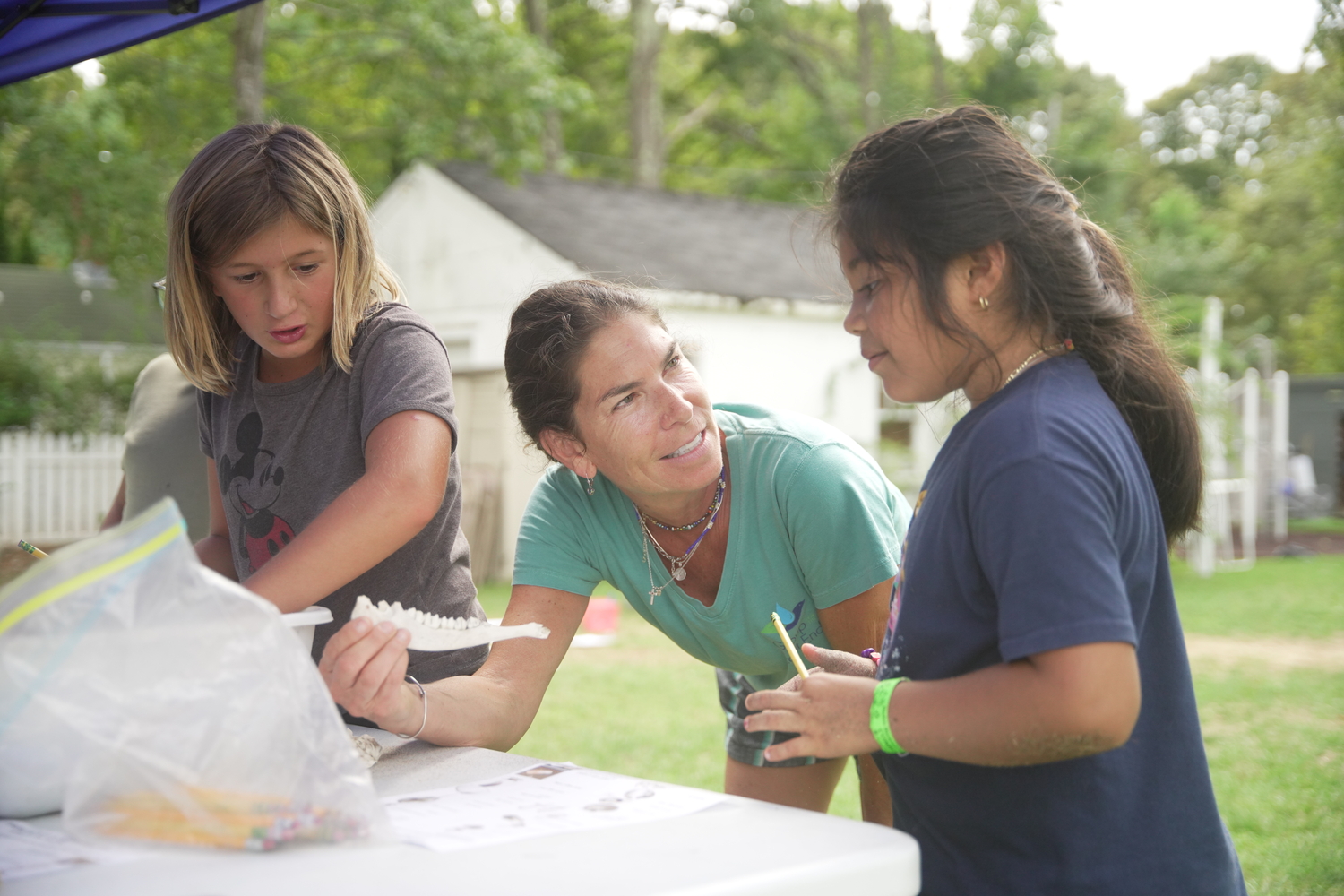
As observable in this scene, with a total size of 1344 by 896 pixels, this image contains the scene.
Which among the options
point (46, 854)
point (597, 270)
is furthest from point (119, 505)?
point (597, 270)

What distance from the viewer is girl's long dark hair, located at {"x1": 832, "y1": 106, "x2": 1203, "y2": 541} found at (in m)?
1.33

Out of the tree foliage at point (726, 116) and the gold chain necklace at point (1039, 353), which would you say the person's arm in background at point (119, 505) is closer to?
the tree foliage at point (726, 116)

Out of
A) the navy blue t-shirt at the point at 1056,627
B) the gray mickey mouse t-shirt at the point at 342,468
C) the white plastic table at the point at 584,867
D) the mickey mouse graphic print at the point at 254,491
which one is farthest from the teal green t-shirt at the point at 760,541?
the white plastic table at the point at 584,867

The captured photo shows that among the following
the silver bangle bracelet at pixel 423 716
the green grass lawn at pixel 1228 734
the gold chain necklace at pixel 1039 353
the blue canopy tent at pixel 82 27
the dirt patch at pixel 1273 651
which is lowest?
the dirt patch at pixel 1273 651

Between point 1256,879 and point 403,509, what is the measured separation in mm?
3115

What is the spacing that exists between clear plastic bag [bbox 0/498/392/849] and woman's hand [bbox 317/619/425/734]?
31cm

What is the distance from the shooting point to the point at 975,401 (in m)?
1.42

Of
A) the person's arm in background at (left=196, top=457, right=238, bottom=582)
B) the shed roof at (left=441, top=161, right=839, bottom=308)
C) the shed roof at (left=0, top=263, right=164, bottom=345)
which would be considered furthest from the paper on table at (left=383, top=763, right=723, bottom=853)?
the shed roof at (left=0, top=263, right=164, bottom=345)

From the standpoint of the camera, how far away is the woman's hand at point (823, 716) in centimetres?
126

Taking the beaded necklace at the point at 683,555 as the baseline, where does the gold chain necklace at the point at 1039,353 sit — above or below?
above

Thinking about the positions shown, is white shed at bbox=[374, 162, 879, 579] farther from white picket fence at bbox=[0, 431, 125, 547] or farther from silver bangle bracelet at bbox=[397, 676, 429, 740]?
silver bangle bracelet at bbox=[397, 676, 429, 740]

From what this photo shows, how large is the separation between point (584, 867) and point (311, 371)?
3.80 ft

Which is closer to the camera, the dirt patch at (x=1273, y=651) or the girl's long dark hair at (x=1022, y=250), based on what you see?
the girl's long dark hair at (x=1022, y=250)

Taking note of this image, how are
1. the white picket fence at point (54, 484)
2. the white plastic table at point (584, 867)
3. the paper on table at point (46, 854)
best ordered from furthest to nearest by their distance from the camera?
1. the white picket fence at point (54, 484)
2. the paper on table at point (46, 854)
3. the white plastic table at point (584, 867)
